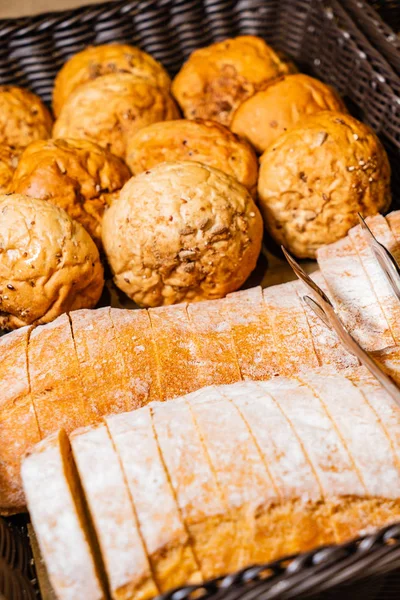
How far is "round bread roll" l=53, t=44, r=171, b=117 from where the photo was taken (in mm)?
3498

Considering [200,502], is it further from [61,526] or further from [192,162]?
[192,162]

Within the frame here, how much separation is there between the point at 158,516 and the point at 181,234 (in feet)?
3.94

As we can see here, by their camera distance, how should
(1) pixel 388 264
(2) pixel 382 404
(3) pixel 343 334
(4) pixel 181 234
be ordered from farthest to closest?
(4) pixel 181 234, (1) pixel 388 264, (3) pixel 343 334, (2) pixel 382 404

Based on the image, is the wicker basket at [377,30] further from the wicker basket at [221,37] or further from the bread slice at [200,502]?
the bread slice at [200,502]

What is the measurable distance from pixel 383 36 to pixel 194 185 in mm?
1426

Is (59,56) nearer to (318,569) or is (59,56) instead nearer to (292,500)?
(292,500)

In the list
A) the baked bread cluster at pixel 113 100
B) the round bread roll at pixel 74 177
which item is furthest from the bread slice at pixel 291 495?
the baked bread cluster at pixel 113 100

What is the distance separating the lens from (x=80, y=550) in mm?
1684

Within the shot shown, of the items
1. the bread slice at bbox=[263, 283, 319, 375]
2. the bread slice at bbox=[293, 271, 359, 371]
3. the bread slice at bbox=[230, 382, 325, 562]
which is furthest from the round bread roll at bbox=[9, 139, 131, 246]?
the bread slice at bbox=[230, 382, 325, 562]

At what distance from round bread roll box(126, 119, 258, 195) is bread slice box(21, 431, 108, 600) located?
163cm

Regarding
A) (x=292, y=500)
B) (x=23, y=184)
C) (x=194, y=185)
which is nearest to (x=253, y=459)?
(x=292, y=500)

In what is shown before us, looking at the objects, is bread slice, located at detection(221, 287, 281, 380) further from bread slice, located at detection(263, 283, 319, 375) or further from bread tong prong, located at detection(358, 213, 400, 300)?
bread tong prong, located at detection(358, 213, 400, 300)

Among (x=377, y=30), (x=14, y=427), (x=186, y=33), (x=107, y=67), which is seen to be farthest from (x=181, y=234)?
(x=186, y=33)

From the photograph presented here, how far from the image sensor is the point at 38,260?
251 centimetres
